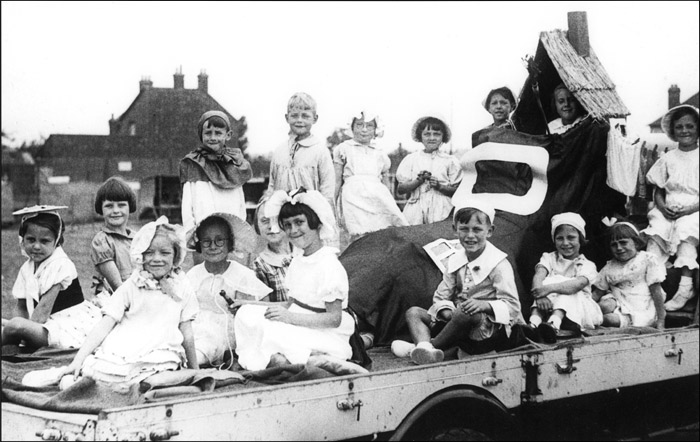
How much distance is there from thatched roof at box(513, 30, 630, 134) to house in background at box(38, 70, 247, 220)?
474 cm

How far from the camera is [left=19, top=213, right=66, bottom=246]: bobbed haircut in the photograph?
486cm

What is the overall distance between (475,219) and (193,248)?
1.67 metres

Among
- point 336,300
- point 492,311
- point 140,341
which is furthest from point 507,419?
point 140,341

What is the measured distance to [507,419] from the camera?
13.7ft

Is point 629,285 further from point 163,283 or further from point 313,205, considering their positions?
point 163,283

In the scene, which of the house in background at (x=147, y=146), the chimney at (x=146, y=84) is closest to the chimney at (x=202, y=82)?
the house in background at (x=147, y=146)

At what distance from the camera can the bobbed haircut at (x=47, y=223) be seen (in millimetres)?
4859

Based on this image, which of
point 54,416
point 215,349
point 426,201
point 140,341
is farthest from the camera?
point 426,201

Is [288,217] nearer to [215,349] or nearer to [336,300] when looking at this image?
[336,300]

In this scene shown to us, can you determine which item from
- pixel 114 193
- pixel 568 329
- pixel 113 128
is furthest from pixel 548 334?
pixel 113 128

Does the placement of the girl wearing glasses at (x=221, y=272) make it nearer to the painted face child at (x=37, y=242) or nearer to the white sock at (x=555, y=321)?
the painted face child at (x=37, y=242)

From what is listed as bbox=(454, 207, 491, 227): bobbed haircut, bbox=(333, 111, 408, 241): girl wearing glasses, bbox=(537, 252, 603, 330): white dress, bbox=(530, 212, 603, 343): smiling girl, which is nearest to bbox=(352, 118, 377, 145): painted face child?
bbox=(333, 111, 408, 241): girl wearing glasses

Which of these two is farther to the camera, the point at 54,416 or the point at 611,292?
the point at 611,292

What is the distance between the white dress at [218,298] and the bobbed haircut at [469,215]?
1.16m
